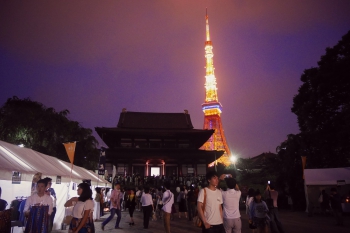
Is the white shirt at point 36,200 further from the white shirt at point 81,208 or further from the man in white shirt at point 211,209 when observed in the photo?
the man in white shirt at point 211,209

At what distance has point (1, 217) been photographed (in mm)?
4359

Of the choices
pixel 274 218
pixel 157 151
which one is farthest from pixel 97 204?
pixel 157 151

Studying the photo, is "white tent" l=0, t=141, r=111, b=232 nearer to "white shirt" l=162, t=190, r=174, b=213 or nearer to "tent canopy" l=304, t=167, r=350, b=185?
"white shirt" l=162, t=190, r=174, b=213

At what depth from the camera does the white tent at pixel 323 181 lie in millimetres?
13585

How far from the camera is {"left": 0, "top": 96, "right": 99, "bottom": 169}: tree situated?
15.8m

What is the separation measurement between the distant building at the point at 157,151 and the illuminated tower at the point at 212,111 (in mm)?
12992

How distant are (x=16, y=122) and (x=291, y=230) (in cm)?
1520

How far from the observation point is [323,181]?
13773mm

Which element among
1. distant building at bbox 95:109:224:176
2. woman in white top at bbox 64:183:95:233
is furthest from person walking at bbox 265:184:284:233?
distant building at bbox 95:109:224:176

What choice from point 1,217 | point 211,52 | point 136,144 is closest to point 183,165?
point 136,144

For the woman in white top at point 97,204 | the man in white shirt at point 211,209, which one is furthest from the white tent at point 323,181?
the man in white shirt at point 211,209

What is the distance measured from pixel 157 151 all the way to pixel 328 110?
17503 millimetres

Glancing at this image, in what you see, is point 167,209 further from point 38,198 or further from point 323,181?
point 323,181

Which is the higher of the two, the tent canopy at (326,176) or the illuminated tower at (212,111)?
the illuminated tower at (212,111)
